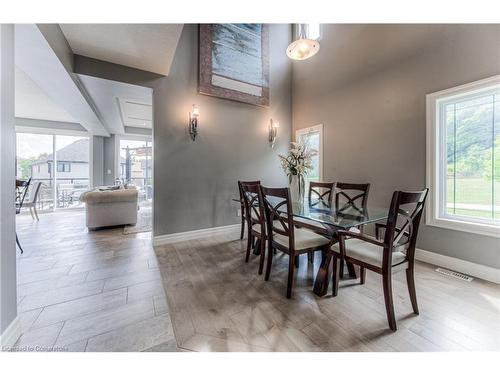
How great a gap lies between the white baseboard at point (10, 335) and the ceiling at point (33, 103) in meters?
4.17

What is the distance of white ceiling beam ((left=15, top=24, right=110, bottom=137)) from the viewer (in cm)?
185

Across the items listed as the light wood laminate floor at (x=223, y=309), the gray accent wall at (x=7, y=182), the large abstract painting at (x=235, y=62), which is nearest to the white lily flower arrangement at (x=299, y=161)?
the light wood laminate floor at (x=223, y=309)

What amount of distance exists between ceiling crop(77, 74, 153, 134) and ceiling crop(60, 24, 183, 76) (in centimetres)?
32

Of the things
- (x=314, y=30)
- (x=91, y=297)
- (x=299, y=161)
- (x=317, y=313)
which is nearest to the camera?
(x=317, y=313)

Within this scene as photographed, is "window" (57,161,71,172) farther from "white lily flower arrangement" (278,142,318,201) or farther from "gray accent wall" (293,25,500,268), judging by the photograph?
"gray accent wall" (293,25,500,268)

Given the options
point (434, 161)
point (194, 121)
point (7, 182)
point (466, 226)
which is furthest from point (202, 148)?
point (466, 226)

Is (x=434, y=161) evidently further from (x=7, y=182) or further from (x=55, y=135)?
(x=55, y=135)

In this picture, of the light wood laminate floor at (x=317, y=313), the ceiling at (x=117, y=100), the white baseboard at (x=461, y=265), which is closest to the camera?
the light wood laminate floor at (x=317, y=313)

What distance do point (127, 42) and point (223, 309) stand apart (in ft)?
10.1

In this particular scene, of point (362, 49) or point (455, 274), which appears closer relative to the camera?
point (455, 274)

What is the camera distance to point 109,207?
392 cm

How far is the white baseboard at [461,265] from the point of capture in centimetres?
202

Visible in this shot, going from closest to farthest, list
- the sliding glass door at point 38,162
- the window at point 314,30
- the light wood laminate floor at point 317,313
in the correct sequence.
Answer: the light wood laminate floor at point 317,313 < the window at point 314,30 < the sliding glass door at point 38,162

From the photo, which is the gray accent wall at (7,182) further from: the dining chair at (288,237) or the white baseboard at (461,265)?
the white baseboard at (461,265)
